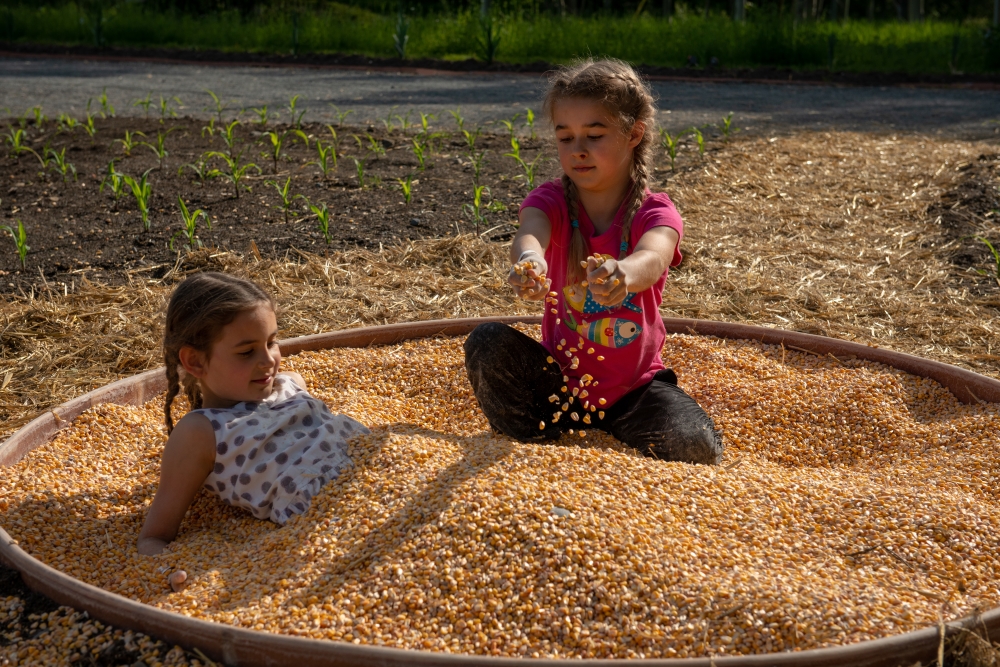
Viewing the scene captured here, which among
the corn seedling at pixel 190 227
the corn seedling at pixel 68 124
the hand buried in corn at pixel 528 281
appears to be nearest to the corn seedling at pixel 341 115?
the corn seedling at pixel 68 124

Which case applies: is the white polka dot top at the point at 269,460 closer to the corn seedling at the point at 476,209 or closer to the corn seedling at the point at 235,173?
the corn seedling at the point at 476,209

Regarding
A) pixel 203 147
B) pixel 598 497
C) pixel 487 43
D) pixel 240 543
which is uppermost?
pixel 487 43

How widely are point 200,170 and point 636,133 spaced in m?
3.79

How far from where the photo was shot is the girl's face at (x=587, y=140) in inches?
98.7

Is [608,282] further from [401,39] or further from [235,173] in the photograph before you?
[401,39]

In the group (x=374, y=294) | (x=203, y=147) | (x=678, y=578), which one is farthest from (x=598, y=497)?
(x=203, y=147)

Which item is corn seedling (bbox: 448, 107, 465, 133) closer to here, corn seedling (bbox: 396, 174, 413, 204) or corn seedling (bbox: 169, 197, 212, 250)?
corn seedling (bbox: 396, 174, 413, 204)

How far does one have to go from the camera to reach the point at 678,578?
71.9 inches

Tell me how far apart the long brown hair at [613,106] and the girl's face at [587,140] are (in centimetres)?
2

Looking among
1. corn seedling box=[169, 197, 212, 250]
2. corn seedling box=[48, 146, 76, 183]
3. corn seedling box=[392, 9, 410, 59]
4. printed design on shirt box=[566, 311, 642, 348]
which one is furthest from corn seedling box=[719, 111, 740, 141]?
corn seedling box=[392, 9, 410, 59]

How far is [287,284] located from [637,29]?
1083 cm

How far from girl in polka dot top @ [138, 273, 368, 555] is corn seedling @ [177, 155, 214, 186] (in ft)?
11.6

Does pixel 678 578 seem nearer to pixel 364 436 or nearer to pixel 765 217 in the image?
pixel 364 436

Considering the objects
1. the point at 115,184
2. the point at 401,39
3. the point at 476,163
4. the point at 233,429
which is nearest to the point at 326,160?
the point at 476,163
